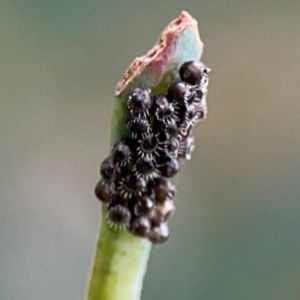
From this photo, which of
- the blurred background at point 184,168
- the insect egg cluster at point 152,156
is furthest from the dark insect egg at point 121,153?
the blurred background at point 184,168

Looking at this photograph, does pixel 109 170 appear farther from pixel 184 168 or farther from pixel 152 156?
pixel 184 168

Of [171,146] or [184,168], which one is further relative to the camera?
[184,168]

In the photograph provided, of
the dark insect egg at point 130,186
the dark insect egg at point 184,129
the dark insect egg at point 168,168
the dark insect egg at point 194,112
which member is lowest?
the dark insect egg at point 130,186

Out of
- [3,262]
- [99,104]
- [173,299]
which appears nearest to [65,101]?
[99,104]

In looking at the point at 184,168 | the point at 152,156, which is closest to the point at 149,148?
the point at 152,156

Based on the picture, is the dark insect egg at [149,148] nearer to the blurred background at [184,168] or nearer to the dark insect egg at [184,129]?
the dark insect egg at [184,129]

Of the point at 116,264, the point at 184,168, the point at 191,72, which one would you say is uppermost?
the point at 184,168

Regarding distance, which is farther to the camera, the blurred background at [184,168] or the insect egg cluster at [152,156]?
the blurred background at [184,168]

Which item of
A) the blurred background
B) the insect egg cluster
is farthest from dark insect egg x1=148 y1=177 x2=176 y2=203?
the blurred background
